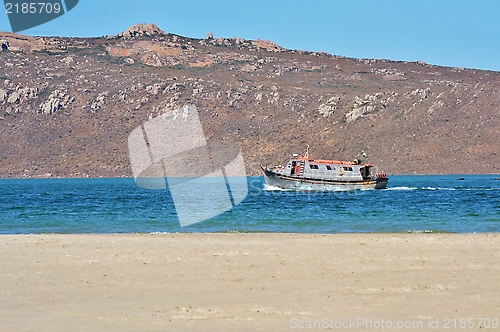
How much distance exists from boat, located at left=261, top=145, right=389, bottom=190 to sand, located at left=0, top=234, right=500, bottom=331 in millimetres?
51284

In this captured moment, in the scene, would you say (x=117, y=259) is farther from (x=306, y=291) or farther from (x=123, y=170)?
(x=123, y=170)

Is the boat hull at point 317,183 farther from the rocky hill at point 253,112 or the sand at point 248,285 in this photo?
the sand at point 248,285

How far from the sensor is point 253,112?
475 ft

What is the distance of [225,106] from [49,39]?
257ft

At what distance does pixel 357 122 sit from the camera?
440ft

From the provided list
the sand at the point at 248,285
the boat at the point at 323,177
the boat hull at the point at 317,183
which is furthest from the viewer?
the boat at the point at 323,177

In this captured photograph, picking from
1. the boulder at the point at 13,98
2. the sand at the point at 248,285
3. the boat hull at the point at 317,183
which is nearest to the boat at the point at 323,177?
the boat hull at the point at 317,183

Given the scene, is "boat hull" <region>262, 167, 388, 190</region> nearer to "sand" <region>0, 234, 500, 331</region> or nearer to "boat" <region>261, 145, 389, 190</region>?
"boat" <region>261, 145, 389, 190</region>

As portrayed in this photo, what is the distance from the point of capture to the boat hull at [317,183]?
72500mm

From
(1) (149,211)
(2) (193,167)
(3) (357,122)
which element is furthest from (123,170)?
(1) (149,211)

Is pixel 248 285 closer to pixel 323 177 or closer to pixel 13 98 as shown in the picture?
pixel 323 177

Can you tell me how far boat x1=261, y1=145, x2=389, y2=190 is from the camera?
7288 centimetres

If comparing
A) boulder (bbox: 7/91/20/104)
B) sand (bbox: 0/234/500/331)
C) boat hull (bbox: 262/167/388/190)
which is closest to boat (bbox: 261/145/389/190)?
boat hull (bbox: 262/167/388/190)

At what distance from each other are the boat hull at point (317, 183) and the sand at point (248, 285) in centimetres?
5088
